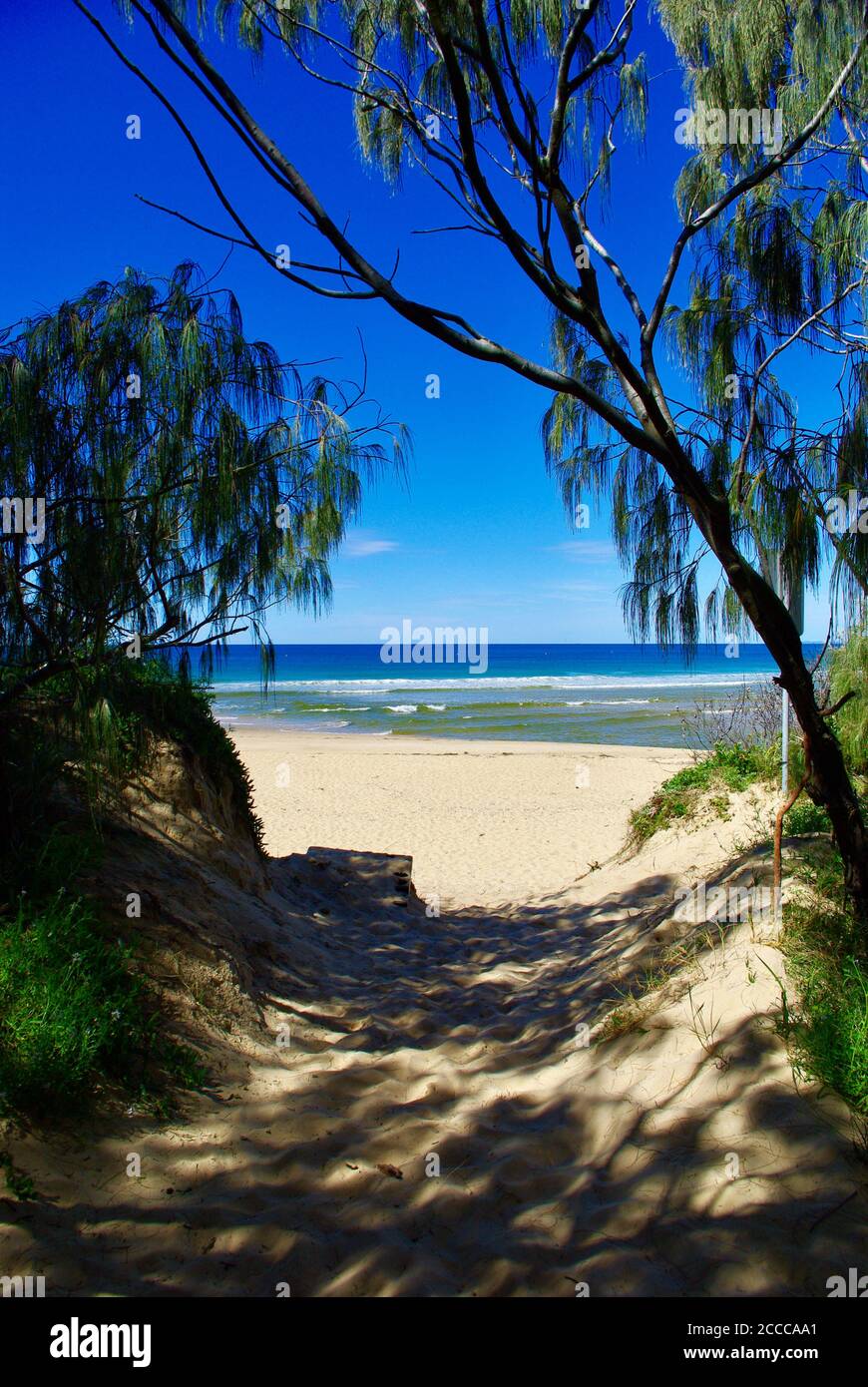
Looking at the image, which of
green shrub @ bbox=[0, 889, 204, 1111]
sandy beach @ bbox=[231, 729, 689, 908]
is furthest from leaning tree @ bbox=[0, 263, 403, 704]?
sandy beach @ bbox=[231, 729, 689, 908]

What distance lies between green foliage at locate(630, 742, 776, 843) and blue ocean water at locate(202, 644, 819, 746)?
5.46 m

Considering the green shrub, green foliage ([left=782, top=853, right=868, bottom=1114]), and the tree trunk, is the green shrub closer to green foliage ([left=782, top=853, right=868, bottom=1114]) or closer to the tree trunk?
green foliage ([left=782, top=853, right=868, bottom=1114])

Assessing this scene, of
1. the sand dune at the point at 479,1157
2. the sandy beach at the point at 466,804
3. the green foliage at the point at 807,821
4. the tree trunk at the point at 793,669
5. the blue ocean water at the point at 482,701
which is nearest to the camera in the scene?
the sand dune at the point at 479,1157

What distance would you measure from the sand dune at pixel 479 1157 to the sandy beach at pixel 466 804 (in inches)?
148

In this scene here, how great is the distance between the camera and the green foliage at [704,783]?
282 inches

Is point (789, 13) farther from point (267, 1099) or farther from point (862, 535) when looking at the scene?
point (267, 1099)

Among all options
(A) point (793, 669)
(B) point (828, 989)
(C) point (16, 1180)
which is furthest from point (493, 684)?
(C) point (16, 1180)

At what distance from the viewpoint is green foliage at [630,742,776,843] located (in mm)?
7160

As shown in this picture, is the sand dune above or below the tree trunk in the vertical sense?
below

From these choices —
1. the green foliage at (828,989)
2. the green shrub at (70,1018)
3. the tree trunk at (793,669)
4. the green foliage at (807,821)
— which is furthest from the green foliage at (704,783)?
the green shrub at (70,1018)

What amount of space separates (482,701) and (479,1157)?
113 feet

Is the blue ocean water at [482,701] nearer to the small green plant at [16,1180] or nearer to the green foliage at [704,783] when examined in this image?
the green foliage at [704,783]

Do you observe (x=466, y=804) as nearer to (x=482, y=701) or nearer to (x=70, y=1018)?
(x=70, y=1018)

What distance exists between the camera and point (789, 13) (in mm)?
3635
